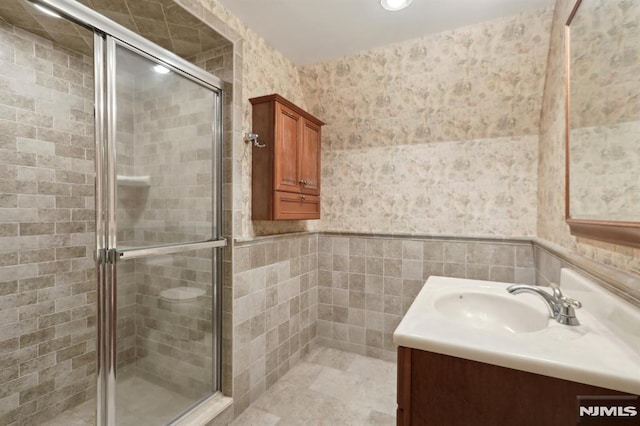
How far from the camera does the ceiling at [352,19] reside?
1741mm

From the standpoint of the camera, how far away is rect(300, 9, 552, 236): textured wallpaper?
197 centimetres

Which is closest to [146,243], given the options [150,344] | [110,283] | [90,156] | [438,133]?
[110,283]

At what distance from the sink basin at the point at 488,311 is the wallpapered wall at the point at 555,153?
357 mm

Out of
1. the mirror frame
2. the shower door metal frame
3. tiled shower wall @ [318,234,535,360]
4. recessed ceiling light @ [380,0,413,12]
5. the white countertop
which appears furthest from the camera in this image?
tiled shower wall @ [318,234,535,360]

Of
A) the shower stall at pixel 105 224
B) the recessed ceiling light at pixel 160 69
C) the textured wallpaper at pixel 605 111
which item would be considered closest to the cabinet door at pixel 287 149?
the shower stall at pixel 105 224

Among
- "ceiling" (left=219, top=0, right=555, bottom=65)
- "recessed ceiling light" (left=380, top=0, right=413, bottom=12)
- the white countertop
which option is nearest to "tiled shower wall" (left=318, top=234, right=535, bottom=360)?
the white countertop

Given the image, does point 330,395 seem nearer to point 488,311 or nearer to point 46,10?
point 488,311

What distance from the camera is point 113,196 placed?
4.41 feet

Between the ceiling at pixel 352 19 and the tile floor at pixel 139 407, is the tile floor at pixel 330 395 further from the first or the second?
the ceiling at pixel 352 19

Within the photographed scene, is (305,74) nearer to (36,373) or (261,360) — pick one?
(261,360)

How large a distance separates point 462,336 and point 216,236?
151 centimetres

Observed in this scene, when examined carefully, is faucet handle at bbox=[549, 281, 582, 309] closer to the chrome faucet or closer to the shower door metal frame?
the chrome faucet

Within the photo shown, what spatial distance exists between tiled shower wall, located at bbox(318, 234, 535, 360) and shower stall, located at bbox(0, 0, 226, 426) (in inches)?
46.3

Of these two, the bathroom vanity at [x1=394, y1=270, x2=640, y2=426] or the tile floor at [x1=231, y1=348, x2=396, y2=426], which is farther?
the tile floor at [x1=231, y1=348, x2=396, y2=426]
